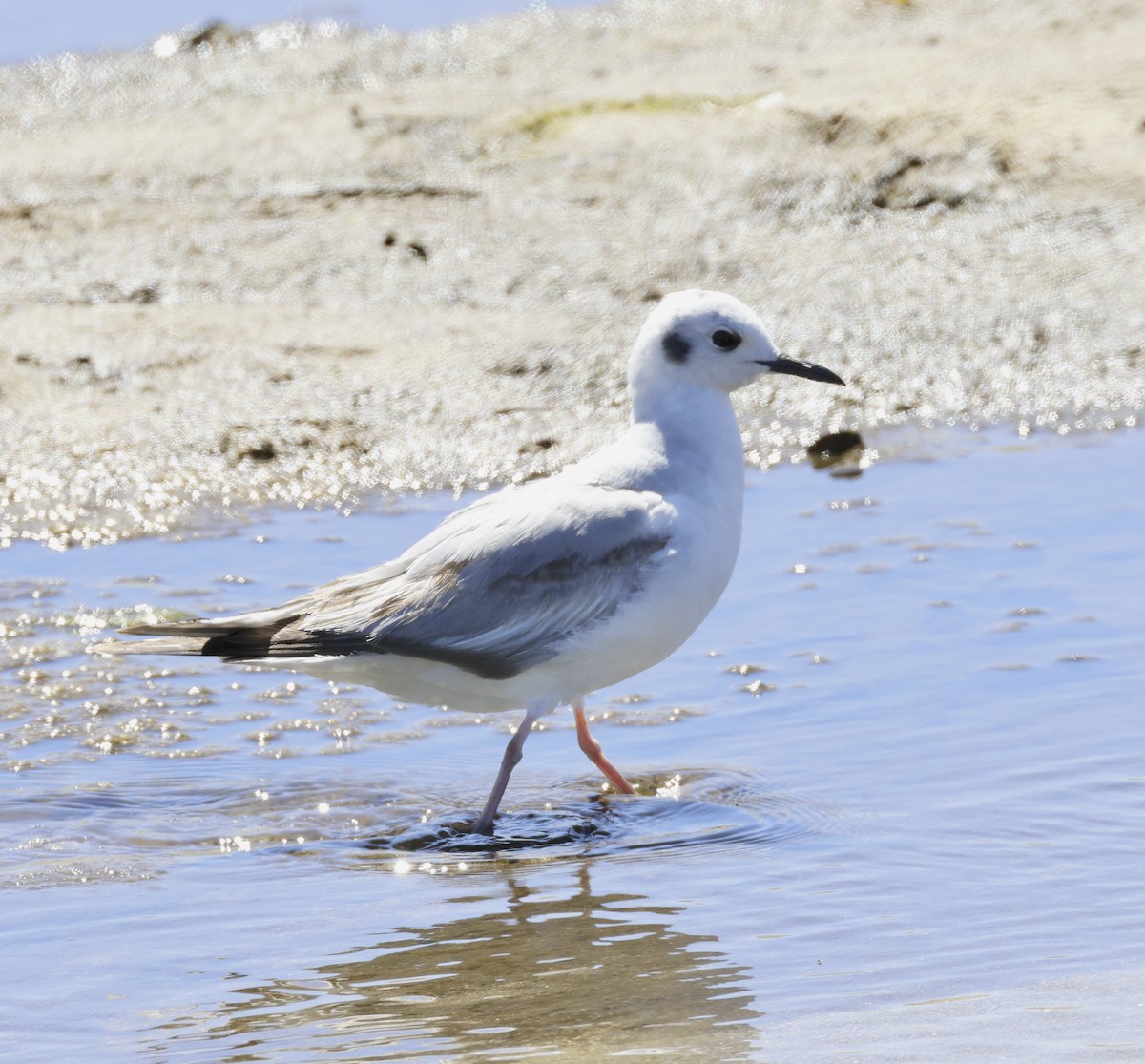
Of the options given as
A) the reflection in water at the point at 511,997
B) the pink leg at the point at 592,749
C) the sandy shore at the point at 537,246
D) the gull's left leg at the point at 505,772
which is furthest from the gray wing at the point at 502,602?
the sandy shore at the point at 537,246

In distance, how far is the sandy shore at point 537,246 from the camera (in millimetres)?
8461

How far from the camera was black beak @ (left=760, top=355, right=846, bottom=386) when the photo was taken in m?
5.78

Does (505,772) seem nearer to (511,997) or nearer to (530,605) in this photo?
(530,605)

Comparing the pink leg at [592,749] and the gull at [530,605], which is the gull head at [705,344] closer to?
the gull at [530,605]

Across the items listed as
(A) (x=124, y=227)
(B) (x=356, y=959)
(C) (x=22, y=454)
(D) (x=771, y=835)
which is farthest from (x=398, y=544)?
(A) (x=124, y=227)

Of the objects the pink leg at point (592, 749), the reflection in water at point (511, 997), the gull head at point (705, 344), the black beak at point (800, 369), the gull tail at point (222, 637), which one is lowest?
→ the reflection in water at point (511, 997)

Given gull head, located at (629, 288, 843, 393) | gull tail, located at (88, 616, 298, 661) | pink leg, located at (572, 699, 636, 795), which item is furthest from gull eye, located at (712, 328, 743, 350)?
gull tail, located at (88, 616, 298, 661)

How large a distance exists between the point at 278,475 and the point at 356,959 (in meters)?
3.95

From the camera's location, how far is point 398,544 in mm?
7387

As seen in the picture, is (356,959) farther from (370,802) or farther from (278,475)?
(278,475)

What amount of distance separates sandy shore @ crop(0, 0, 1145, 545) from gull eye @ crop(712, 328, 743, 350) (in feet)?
8.20

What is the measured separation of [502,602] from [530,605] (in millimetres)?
74

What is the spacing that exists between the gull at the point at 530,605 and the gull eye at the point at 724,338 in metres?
0.30

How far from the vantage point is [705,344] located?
5.72 metres
